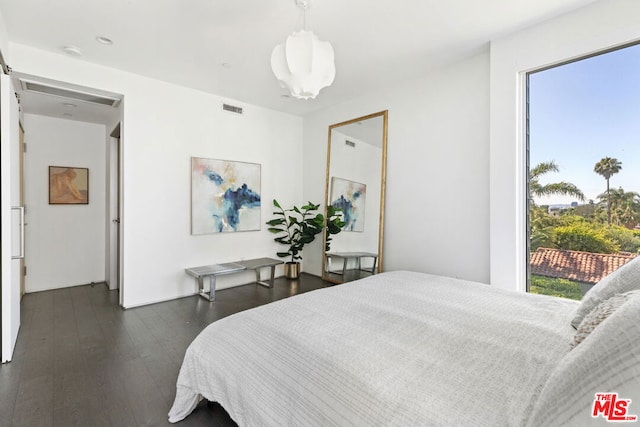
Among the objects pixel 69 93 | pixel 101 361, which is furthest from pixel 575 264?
pixel 69 93

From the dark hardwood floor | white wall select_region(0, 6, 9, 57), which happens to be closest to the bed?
the dark hardwood floor

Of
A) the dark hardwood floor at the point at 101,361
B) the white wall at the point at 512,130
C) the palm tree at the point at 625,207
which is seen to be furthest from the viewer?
the white wall at the point at 512,130

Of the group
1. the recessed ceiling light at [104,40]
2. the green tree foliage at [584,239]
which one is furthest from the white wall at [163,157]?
the green tree foliage at [584,239]

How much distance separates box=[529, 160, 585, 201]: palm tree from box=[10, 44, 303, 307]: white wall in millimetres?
3568

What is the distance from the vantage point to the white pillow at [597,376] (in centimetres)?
68

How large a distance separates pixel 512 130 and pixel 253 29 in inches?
98.5

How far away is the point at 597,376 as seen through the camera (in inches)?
28.5

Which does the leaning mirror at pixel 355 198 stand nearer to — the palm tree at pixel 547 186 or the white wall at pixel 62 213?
the palm tree at pixel 547 186

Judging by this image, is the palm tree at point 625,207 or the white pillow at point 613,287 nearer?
the white pillow at point 613,287

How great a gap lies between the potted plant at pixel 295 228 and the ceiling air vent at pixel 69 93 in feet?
8.21

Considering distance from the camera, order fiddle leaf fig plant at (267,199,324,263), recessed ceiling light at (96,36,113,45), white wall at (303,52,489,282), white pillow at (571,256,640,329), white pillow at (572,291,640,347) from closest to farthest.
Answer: white pillow at (572,291,640,347) → white pillow at (571,256,640,329) → recessed ceiling light at (96,36,113,45) → white wall at (303,52,489,282) → fiddle leaf fig plant at (267,199,324,263)

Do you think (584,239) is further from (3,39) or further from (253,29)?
(3,39)

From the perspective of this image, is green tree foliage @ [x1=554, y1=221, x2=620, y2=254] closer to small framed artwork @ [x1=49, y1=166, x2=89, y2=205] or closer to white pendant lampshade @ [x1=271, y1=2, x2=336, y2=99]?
white pendant lampshade @ [x1=271, y1=2, x2=336, y2=99]

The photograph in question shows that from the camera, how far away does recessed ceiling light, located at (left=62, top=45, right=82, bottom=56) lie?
2906 mm
